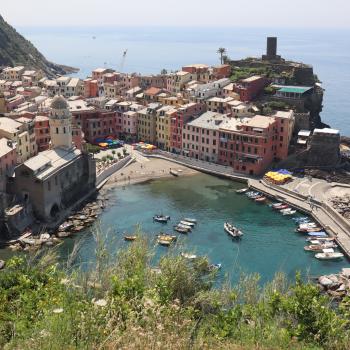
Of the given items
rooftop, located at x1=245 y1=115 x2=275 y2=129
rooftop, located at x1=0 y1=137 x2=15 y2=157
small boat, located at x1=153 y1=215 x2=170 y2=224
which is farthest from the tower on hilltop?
rooftop, located at x1=0 y1=137 x2=15 y2=157

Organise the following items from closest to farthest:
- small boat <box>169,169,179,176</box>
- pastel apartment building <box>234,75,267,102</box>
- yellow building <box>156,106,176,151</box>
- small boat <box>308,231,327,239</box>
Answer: small boat <box>308,231,327,239</box> → small boat <box>169,169,179,176</box> → yellow building <box>156,106,176,151</box> → pastel apartment building <box>234,75,267,102</box>

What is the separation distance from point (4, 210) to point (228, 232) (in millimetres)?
19645

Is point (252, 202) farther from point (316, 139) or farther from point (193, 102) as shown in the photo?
point (193, 102)

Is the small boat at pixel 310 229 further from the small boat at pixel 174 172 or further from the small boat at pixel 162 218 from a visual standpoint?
the small boat at pixel 174 172

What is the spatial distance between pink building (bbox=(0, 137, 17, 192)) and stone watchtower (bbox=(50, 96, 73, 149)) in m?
4.37

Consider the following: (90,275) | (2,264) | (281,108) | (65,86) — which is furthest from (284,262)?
(65,86)

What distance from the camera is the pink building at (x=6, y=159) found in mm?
45906

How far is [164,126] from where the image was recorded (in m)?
69.0

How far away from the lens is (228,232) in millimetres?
45062

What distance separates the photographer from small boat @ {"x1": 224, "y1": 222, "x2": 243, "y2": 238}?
44.3 metres

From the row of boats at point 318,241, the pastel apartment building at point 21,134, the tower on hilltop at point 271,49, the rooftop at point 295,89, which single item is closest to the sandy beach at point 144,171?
the pastel apartment building at point 21,134

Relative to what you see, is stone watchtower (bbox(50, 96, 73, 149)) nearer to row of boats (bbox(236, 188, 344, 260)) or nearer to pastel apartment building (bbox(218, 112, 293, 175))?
pastel apartment building (bbox(218, 112, 293, 175))

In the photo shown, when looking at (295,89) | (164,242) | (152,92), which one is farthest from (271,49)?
(164,242)

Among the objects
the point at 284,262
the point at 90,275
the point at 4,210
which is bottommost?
the point at 284,262
